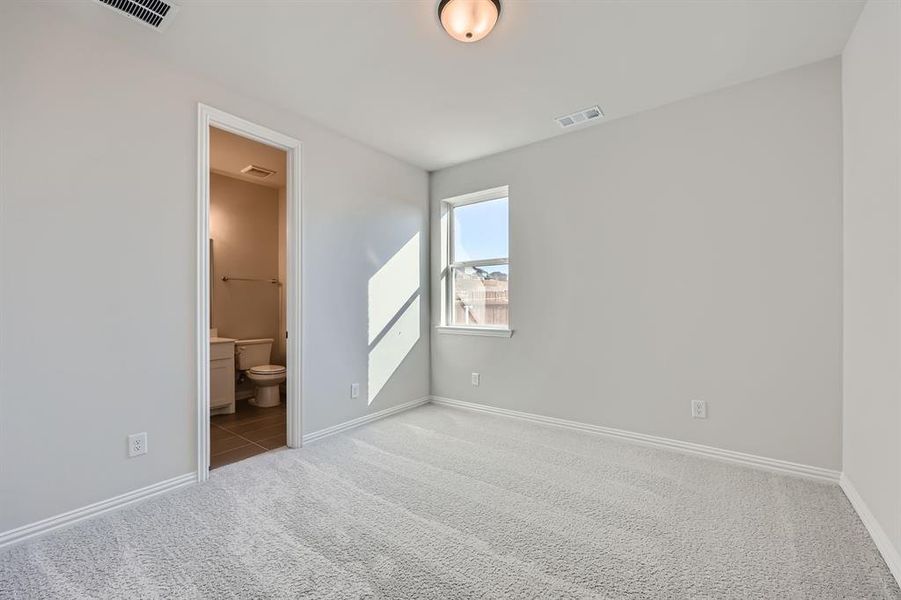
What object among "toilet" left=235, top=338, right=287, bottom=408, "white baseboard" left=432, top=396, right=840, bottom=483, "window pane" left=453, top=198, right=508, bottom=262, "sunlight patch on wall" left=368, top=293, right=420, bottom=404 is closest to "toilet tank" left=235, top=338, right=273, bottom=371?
"toilet" left=235, top=338, right=287, bottom=408

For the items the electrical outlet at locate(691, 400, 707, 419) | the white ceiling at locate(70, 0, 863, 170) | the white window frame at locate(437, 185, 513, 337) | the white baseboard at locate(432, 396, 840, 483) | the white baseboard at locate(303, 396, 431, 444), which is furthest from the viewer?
the white window frame at locate(437, 185, 513, 337)

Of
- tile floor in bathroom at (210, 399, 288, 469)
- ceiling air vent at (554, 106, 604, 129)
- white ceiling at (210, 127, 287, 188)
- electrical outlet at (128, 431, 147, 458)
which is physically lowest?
tile floor in bathroom at (210, 399, 288, 469)

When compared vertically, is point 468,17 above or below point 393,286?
above

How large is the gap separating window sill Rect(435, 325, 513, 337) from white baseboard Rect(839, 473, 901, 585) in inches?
92.4

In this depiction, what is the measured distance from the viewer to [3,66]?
71.6 inches

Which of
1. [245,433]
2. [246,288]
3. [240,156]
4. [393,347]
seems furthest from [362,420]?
[240,156]

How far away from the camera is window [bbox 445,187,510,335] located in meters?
3.93

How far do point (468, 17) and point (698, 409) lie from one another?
283 cm

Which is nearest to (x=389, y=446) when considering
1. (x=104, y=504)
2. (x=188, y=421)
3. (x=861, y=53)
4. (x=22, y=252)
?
(x=188, y=421)

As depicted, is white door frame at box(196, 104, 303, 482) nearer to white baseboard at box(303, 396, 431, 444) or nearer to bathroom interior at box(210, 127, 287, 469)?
white baseboard at box(303, 396, 431, 444)

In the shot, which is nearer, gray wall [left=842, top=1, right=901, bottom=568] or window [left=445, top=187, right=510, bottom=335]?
gray wall [left=842, top=1, right=901, bottom=568]

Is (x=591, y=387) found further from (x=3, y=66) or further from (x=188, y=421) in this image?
(x=3, y=66)

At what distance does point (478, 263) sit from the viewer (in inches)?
161

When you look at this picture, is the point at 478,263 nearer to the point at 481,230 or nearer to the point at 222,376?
the point at 481,230
